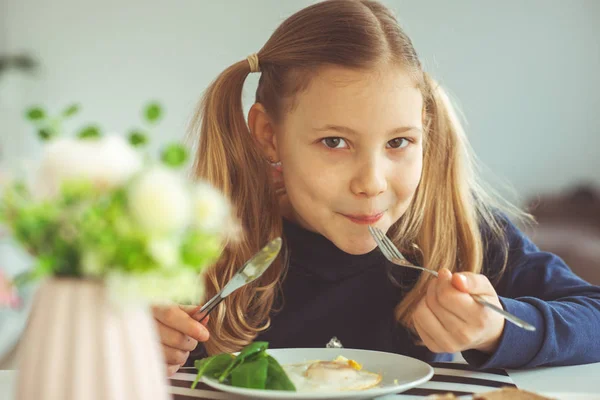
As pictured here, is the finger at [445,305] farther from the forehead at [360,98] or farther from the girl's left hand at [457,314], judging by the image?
the forehead at [360,98]

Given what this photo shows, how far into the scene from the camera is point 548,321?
3.71ft

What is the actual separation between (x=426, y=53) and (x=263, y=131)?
4.44m

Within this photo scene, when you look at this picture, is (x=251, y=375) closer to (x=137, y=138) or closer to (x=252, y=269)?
(x=252, y=269)

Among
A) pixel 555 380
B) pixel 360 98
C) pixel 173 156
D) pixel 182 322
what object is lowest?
pixel 555 380

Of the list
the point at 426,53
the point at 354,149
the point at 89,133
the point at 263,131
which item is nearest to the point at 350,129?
the point at 354,149

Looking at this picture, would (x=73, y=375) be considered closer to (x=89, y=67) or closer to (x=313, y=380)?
(x=313, y=380)

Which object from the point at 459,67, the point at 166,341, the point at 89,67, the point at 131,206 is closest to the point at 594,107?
the point at 459,67

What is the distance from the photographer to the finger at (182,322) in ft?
3.36

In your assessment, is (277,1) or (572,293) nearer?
(572,293)

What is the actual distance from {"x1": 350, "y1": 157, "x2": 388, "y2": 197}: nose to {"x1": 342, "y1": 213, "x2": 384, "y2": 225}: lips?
67mm

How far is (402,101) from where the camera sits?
1.22 m

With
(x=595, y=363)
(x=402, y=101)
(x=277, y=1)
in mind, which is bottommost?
(x=595, y=363)

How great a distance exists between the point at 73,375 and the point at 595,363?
0.91 m

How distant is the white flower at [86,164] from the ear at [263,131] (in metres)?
0.84
